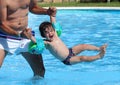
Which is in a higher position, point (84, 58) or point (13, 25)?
point (13, 25)

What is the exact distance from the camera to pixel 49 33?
5.91m

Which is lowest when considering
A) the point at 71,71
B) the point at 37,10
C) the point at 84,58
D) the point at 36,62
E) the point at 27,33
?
the point at 71,71

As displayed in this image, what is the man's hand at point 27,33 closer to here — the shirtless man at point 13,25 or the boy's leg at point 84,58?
the shirtless man at point 13,25

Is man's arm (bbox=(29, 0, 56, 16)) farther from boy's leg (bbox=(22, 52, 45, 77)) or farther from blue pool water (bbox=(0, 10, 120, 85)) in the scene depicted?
blue pool water (bbox=(0, 10, 120, 85))

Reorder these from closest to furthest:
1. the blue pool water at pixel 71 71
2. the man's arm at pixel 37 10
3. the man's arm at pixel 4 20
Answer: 1. the man's arm at pixel 4 20
2. the man's arm at pixel 37 10
3. the blue pool water at pixel 71 71

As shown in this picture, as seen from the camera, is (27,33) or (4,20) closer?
(4,20)

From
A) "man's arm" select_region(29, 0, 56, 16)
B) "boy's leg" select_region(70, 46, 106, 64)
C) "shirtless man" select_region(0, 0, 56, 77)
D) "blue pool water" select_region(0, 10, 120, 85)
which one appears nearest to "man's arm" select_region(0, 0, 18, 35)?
"shirtless man" select_region(0, 0, 56, 77)

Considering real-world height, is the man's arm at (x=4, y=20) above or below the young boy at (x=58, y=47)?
above

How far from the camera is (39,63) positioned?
6320mm

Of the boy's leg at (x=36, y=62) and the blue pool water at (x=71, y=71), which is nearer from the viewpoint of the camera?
the boy's leg at (x=36, y=62)

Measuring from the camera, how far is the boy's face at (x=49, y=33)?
587cm

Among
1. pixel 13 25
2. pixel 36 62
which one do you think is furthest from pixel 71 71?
pixel 13 25

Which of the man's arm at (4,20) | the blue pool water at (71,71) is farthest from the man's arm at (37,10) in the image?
the blue pool water at (71,71)

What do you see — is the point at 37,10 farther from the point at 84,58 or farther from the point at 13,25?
the point at 84,58
